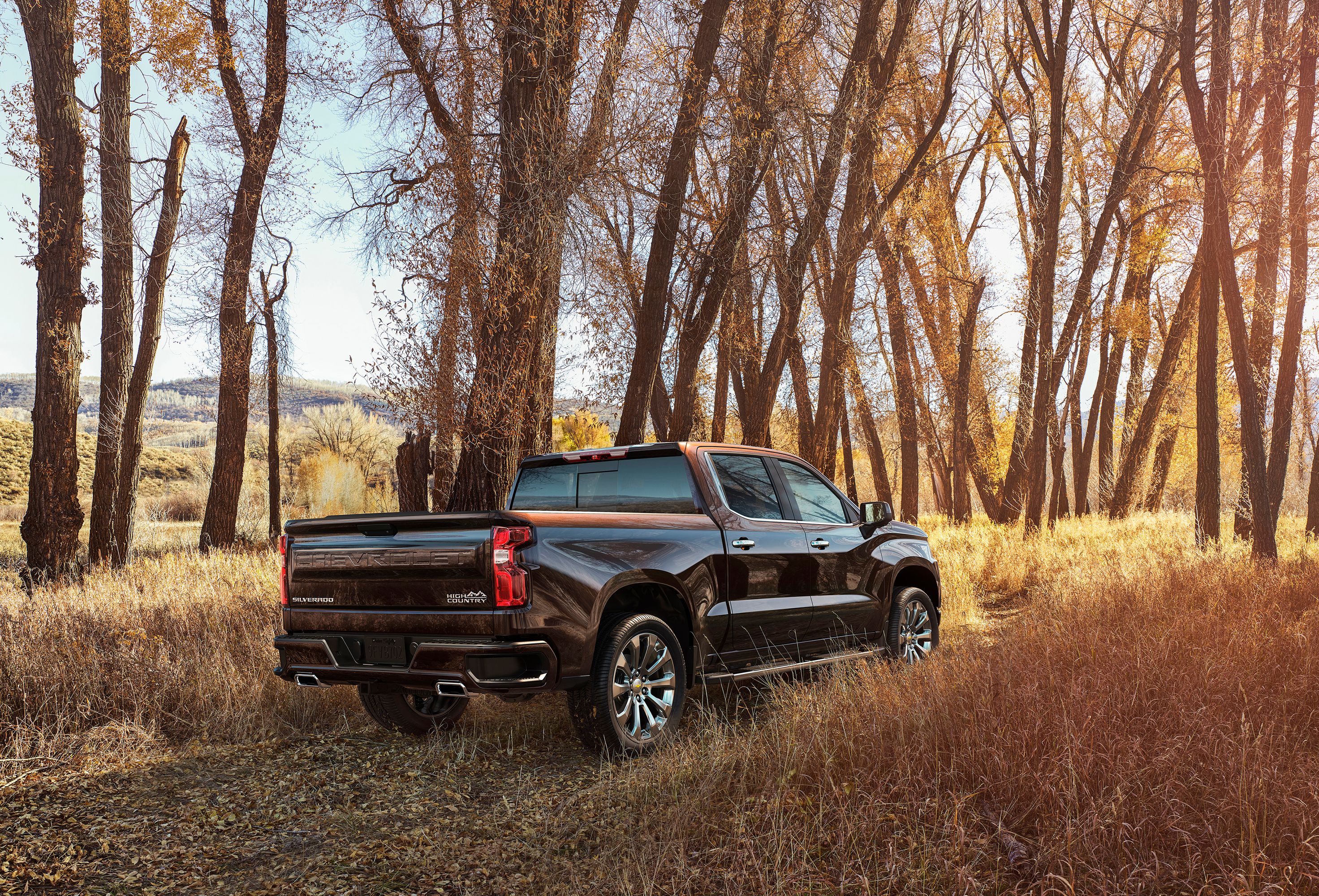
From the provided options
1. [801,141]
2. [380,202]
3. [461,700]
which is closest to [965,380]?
[801,141]

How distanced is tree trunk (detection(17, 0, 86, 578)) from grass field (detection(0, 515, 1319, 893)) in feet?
17.2

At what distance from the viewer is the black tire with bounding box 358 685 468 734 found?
6316 millimetres

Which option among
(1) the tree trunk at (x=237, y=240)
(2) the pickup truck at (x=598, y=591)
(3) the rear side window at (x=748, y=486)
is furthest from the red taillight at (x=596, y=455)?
(1) the tree trunk at (x=237, y=240)

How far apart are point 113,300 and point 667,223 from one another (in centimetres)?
935

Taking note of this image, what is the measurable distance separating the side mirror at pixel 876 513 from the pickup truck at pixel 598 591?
0.02 meters

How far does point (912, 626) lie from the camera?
823 cm

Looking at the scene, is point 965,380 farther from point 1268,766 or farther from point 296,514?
point 296,514

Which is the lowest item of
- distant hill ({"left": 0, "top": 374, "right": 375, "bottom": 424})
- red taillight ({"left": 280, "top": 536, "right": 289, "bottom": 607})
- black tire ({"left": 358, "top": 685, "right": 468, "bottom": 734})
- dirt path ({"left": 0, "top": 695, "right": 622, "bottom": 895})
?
dirt path ({"left": 0, "top": 695, "right": 622, "bottom": 895})

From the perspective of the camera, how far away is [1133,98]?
18.6 metres

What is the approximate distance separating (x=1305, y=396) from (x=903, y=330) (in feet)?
36.0

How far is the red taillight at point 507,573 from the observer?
4.94 metres

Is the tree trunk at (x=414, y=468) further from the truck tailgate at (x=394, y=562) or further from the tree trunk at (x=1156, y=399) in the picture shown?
the tree trunk at (x=1156, y=399)

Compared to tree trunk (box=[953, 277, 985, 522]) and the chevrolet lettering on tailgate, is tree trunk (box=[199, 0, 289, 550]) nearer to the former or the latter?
the chevrolet lettering on tailgate

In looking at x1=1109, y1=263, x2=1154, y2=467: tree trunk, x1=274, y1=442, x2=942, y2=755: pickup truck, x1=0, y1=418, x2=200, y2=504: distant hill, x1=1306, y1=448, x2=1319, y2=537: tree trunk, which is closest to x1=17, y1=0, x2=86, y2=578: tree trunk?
x1=274, y1=442, x2=942, y2=755: pickup truck
